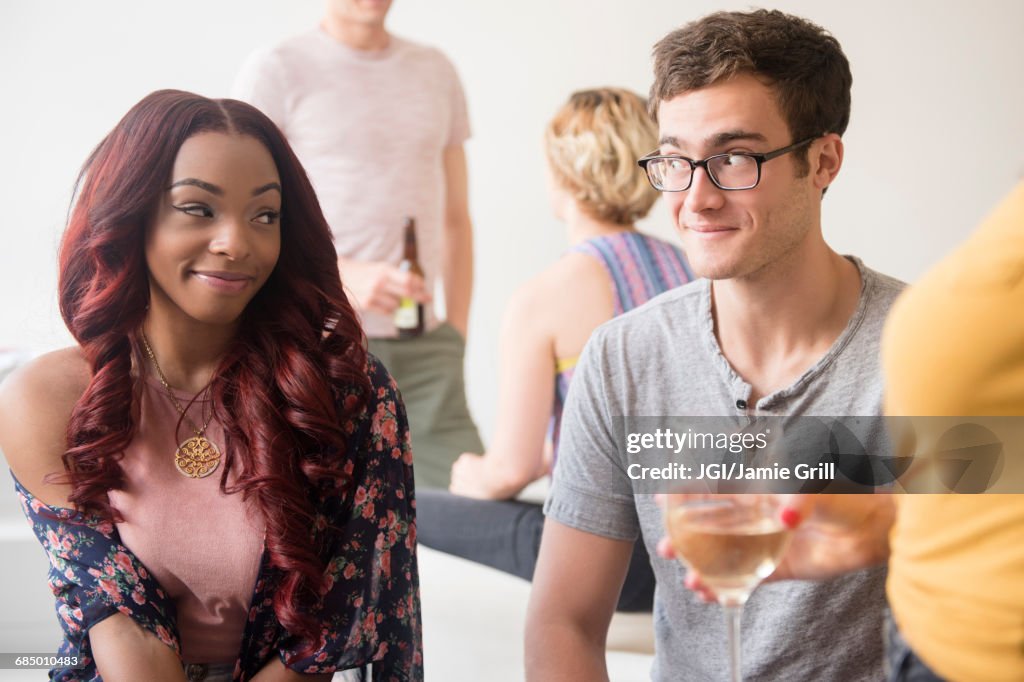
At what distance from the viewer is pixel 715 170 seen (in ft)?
3.98

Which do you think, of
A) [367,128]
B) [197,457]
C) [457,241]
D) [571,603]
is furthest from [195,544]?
[457,241]

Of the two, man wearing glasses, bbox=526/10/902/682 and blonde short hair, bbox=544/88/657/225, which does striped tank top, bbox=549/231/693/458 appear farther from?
man wearing glasses, bbox=526/10/902/682

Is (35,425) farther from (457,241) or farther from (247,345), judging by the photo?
(457,241)

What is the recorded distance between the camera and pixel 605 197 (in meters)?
2.00

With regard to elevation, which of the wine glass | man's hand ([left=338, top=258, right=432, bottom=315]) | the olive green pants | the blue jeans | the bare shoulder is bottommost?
the olive green pants

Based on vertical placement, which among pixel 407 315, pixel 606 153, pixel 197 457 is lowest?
pixel 407 315

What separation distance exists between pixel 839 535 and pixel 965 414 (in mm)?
276

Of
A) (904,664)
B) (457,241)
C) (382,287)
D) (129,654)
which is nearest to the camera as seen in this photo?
(904,664)

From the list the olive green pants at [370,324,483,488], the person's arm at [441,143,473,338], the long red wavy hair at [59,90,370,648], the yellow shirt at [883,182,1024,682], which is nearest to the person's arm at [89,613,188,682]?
the long red wavy hair at [59,90,370,648]

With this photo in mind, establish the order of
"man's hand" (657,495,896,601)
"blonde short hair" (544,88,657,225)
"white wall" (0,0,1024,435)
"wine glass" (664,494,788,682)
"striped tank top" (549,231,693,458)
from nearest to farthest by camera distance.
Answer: "wine glass" (664,494,788,682) < "man's hand" (657,495,896,601) < "striped tank top" (549,231,693,458) < "blonde short hair" (544,88,657,225) < "white wall" (0,0,1024,435)

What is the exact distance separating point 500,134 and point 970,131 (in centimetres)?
172

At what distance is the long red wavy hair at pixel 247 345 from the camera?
1216 mm

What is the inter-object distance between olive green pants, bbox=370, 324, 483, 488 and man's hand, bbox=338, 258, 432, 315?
305 millimetres

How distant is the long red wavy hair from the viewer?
47.9 inches
